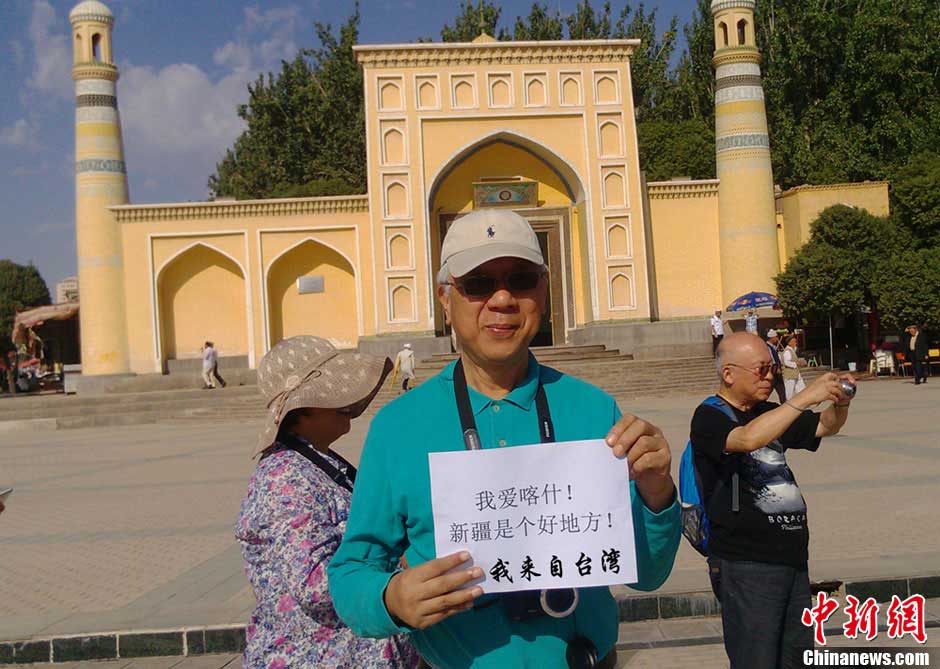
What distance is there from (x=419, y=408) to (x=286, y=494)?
2.14 feet

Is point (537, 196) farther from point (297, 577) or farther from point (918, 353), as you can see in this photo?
point (297, 577)

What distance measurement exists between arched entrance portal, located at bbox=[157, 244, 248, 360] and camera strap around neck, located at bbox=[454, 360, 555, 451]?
22.7 meters

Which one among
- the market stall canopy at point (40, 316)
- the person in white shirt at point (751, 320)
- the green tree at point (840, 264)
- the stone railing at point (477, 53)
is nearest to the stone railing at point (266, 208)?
the stone railing at point (477, 53)

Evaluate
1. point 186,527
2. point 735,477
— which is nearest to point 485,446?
point 735,477

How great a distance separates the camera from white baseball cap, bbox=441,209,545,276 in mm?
1732

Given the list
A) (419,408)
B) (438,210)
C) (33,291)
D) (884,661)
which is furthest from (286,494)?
(33,291)

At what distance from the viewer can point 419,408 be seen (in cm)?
179

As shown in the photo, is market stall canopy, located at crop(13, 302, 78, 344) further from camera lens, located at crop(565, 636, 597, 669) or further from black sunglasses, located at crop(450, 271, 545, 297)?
camera lens, located at crop(565, 636, 597, 669)

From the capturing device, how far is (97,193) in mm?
22969

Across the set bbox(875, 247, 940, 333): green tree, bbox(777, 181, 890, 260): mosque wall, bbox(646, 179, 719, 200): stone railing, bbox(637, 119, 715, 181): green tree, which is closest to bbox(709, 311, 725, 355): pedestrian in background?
bbox(777, 181, 890, 260): mosque wall

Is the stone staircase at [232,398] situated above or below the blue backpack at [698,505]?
below
